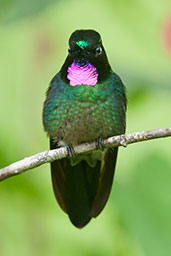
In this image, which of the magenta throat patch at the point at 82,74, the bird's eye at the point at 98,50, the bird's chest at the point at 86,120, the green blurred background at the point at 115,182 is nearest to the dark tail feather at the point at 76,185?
the green blurred background at the point at 115,182

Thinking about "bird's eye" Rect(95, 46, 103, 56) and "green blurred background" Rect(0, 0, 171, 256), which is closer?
"green blurred background" Rect(0, 0, 171, 256)

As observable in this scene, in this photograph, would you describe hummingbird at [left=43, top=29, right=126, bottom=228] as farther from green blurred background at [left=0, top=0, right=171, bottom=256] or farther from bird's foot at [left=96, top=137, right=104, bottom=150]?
green blurred background at [left=0, top=0, right=171, bottom=256]

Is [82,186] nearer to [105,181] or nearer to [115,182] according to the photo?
[105,181]

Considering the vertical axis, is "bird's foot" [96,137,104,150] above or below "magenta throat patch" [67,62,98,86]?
below

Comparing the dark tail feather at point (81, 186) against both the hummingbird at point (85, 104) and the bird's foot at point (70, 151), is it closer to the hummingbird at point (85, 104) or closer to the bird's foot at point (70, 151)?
the hummingbird at point (85, 104)

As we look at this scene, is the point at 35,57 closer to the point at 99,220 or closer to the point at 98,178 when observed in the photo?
the point at 98,178

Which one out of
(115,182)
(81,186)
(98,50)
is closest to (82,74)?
(98,50)

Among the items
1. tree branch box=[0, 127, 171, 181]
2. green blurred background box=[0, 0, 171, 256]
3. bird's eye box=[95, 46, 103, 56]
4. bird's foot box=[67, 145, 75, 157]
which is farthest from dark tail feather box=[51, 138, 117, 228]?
tree branch box=[0, 127, 171, 181]
